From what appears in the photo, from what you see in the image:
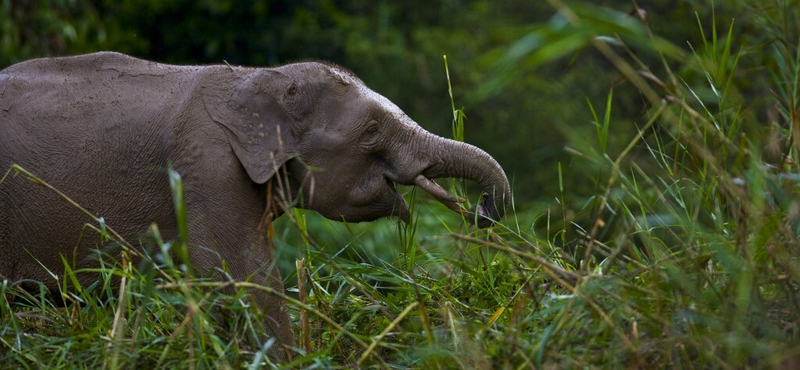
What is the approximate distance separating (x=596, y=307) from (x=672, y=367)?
0.31m

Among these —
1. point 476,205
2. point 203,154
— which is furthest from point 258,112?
point 476,205

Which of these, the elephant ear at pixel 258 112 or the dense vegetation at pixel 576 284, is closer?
the dense vegetation at pixel 576 284

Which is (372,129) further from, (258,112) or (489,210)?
(489,210)

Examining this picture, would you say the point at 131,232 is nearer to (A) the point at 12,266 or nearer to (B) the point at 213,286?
(A) the point at 12,266

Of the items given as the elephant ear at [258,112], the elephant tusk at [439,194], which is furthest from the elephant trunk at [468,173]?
the elephant ear at [258,112]

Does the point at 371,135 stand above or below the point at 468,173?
above

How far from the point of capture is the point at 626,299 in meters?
3.70

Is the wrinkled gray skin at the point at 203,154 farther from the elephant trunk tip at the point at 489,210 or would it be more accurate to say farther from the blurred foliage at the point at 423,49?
the blurred foliage at the point at 423,49

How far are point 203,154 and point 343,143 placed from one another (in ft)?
1.94

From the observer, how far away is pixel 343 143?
507 centimetres

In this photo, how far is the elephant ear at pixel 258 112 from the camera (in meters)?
4.93

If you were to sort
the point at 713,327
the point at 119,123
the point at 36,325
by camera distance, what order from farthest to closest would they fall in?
the point at 119,123 < the point at 36,325 < the point at 713,327

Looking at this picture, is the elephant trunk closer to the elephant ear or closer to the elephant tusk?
the elephant tusk

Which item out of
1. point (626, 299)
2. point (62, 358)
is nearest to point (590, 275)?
point (626, 299)
